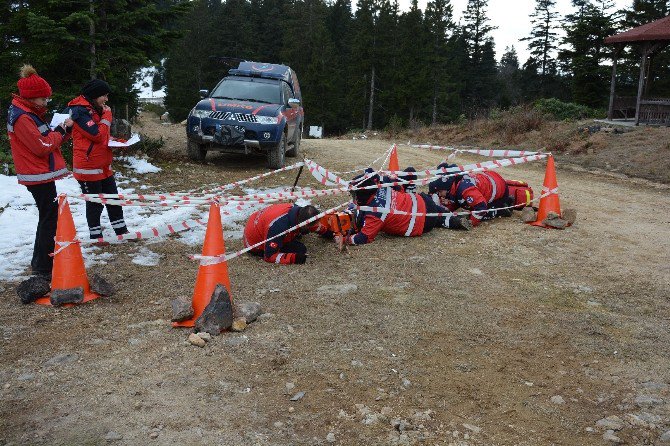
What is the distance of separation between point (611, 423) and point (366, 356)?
4.99 ft

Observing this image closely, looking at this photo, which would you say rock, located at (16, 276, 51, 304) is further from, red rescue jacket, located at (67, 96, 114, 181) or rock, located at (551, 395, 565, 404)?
rock, located at (551, 395, 565, 404)

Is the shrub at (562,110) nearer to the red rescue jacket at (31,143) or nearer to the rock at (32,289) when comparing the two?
the red rescue jacket at (31,143)

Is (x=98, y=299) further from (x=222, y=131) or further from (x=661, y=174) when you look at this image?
(x=661, y=174)

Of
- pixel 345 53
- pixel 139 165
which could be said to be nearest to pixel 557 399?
pixel 139 165

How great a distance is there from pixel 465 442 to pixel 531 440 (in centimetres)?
36

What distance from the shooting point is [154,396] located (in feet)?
10.7

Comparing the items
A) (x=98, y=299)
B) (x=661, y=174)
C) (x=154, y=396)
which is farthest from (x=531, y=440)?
(x=661, y=174)

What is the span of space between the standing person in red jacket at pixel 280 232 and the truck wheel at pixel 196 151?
583 cm

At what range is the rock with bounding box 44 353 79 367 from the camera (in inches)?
144

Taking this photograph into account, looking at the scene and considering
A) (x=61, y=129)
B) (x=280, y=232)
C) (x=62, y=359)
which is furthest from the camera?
(x=280, y=232)

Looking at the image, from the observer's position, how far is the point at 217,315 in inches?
159

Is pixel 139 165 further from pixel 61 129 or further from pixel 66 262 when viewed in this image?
pixel 66 262

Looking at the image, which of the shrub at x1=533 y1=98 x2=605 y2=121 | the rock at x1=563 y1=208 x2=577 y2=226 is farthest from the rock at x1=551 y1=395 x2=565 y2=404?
the shrub at x1=533 y1=98 x2=605 y2=121

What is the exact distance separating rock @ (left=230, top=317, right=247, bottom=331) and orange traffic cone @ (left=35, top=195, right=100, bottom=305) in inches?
57.3
